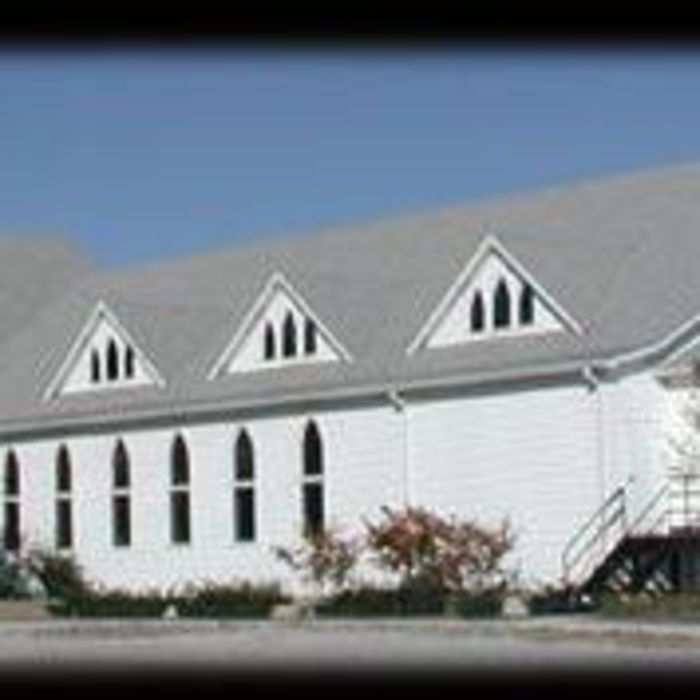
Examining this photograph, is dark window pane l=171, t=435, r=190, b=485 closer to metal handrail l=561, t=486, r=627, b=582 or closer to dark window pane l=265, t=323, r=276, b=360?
dark window pane l=265, t=323, r=276, b=360

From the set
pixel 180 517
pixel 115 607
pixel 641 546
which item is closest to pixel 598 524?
pixel 641 546

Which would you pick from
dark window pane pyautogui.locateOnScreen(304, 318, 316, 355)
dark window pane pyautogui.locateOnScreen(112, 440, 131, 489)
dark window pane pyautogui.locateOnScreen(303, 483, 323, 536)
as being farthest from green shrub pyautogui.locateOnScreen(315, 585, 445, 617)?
dark window pane pyautogui.locateOnScreen(112, 440, 131, 489)

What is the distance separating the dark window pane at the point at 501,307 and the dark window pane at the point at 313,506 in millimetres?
5292

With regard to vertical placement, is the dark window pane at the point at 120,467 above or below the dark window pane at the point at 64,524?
above

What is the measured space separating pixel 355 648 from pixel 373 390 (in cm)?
1440

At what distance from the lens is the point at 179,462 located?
4453 centimetres

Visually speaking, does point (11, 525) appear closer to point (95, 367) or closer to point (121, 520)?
point (95, 367)

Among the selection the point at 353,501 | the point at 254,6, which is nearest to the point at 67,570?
the point at 353,501

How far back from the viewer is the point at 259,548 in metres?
41.8

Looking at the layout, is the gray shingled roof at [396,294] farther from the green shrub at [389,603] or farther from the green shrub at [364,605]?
the green shrub at [364,605]

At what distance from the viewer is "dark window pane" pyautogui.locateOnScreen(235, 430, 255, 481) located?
42406 mm

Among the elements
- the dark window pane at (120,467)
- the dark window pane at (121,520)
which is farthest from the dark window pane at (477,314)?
the dark window pane at (121,520)

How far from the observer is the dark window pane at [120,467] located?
46031mm

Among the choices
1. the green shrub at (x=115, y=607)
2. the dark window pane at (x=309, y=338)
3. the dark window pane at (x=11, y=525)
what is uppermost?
the dark window pane at (x=309, y=338)
